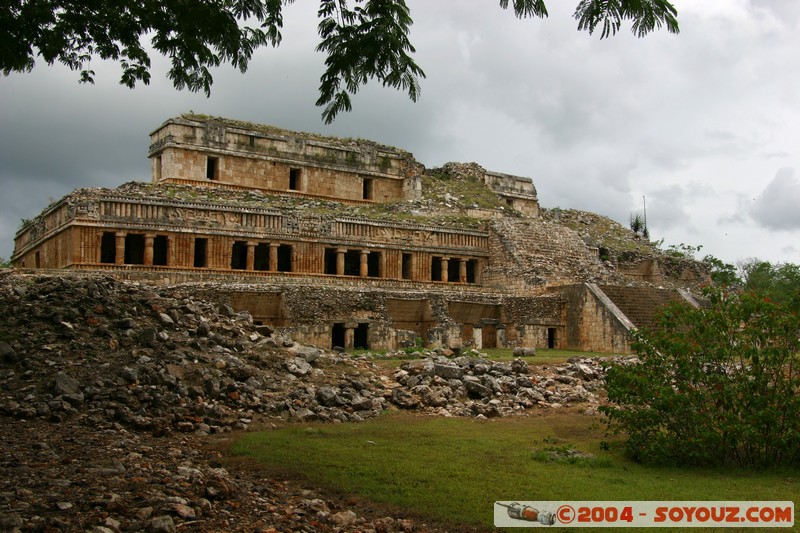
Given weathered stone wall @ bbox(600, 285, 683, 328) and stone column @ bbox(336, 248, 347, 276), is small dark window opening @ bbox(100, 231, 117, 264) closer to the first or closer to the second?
stone column @ bbox(336, 248, 347, 276)

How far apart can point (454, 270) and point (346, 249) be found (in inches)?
194

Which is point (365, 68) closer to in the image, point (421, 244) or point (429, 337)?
point (429, 337)

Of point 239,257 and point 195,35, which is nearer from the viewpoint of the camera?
point 195,35

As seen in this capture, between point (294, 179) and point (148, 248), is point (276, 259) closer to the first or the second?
point (148, 248)

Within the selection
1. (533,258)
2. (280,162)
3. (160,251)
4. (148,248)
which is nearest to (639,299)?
(533,258)

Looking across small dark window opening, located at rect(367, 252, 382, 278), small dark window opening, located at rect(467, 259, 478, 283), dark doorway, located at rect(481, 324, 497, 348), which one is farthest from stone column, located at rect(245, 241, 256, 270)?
small dark window opening, located at rect(467, 259, 478, 283)

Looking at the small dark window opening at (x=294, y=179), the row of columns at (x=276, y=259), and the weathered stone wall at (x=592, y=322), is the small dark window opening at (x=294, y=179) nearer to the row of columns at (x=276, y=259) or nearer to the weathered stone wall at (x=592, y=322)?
the row of columns at (x=276, y=259)

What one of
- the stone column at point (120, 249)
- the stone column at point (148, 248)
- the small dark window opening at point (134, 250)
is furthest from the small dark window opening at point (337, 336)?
the small dark window opening at point (134, 250)

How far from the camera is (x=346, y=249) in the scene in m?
28.0

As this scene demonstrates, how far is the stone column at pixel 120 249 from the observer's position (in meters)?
24.1

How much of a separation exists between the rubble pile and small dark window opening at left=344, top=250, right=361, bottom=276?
1036 centimetres

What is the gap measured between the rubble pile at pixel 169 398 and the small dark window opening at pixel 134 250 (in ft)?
21.4

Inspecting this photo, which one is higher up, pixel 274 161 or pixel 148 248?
pixel 274 161

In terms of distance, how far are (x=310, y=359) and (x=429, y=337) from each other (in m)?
9.41
